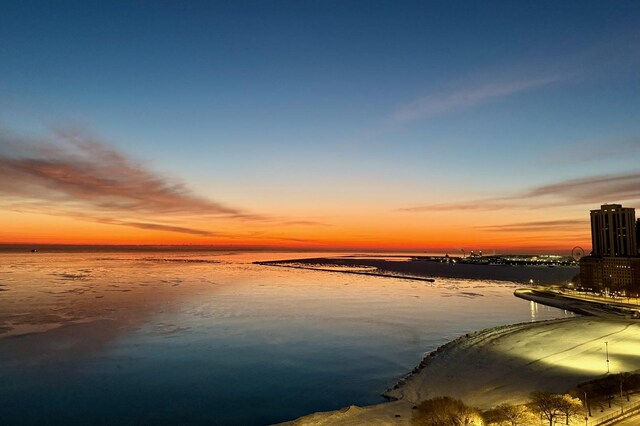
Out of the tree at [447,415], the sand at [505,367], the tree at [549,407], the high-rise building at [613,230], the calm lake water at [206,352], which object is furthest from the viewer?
the high-rise building at [613,230]

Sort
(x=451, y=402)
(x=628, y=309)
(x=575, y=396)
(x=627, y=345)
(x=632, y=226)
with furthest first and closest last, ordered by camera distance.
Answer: (x=632, y=226) < (x=628, y=309) < (x=627, y=345) < (x=575, y=396) < (x=451, y=402)

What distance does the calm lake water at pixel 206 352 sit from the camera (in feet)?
98.8

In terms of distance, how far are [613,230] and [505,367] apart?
19308 cm

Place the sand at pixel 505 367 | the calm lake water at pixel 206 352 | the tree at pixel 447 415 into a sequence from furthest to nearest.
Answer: the calm lake water at pixel 206 352
the sand at pixel 505 367
the tree at pixel 447 415

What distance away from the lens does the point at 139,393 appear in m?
32.3

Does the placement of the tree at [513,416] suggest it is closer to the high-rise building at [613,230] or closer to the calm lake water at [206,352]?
the calm lake water at [206,352]

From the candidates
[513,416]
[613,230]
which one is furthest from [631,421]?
[613,230]

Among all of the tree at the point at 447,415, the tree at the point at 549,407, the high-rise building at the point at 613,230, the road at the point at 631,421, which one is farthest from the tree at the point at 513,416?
the high-rise building at the point at 613,230

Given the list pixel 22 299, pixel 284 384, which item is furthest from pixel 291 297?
pixel 284 384

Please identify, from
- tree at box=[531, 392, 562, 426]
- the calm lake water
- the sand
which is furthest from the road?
the calm lake water

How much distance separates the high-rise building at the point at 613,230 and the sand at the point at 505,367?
6335 inches

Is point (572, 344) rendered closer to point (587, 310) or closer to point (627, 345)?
point (627, 345)

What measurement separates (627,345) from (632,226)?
580 ft

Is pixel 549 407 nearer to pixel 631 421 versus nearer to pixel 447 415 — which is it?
pixel 631 421
